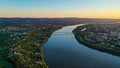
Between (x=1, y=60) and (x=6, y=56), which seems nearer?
(x=1, y=60)

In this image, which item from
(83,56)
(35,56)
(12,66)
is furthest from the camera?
(83,56)

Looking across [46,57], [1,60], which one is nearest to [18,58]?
[1,60]

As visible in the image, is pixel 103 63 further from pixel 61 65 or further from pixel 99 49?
pixel 99 49

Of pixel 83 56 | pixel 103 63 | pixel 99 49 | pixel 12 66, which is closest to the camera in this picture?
pixel 12 66

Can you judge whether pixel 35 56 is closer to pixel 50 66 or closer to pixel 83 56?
pixel 50 66

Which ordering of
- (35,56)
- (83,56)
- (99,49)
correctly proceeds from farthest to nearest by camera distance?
(99,49), (83,56), (35,56)

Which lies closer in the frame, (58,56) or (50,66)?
(50,66)

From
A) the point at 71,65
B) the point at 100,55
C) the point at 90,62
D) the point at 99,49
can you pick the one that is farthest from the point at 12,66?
the point at 99,49

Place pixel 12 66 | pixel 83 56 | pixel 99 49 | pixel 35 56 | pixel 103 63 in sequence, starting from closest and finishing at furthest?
pixel 12 66
pixel 103 63
pixel 35 56
pixel 83 56
pixel 99 49
